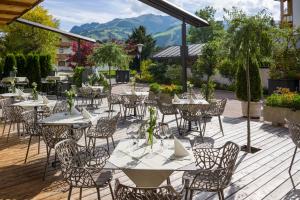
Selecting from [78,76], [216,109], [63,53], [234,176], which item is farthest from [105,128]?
[63,53]

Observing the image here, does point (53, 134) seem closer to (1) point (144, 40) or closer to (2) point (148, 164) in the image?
(2) point (148, 164)

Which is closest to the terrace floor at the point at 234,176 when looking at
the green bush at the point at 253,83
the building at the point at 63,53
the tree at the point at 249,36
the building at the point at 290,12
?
the tree at the point at 249,36

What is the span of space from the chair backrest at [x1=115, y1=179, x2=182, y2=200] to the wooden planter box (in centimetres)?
643

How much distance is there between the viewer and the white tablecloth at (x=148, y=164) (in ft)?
9.45

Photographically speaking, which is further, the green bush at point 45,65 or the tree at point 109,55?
the green bush at point 45,65

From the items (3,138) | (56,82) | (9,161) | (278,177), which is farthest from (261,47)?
(56,82)

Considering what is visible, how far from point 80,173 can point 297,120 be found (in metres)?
6.37

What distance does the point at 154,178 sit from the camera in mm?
2914

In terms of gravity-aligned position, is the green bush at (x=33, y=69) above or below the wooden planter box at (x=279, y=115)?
above

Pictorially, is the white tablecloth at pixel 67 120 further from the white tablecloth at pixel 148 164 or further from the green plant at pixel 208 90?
the green plant at pixel 208 90

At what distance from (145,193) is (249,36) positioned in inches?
160

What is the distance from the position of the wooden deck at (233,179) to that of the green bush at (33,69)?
811cm

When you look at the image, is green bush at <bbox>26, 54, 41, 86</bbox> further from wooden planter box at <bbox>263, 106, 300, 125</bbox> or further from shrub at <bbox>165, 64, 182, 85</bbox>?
wooden planter box at <bbox>263, 106, 300, 125</bbox>

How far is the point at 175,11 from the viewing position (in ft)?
28.2
